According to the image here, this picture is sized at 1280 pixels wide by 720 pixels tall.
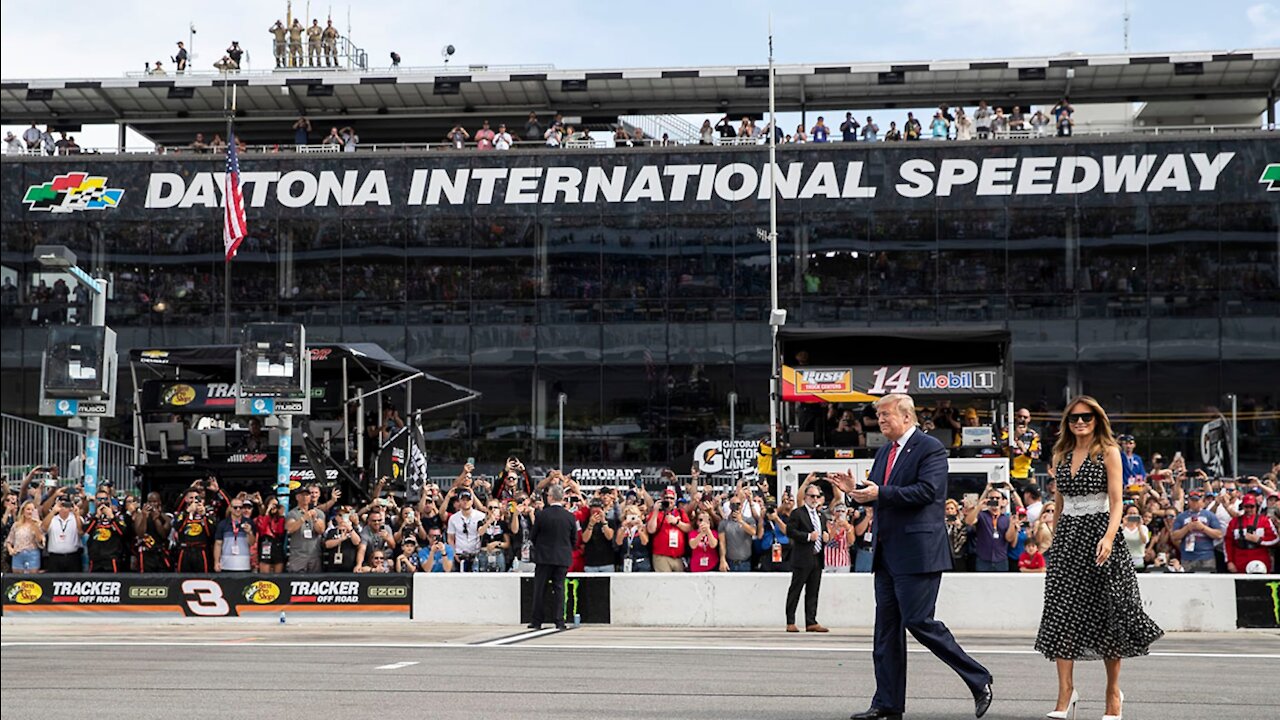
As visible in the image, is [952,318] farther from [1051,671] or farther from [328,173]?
[1051,671]

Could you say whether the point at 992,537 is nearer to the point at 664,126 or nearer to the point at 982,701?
the point at 982,701

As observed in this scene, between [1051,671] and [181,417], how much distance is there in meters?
17.0

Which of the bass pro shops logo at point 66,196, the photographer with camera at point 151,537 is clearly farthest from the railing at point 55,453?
the bass pro shops logo at point 66,196

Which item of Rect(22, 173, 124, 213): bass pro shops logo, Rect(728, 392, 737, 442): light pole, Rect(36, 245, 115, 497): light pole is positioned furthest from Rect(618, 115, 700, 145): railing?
Rect(36, 245, 115, 497): light pole

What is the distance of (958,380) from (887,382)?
1035 mm

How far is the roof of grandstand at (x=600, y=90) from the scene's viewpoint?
132 ft

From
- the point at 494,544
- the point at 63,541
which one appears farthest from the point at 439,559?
the point at 63,541

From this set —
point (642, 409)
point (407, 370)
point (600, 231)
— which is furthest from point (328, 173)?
point (407, 370)

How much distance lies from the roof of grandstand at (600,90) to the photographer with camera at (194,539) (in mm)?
21894

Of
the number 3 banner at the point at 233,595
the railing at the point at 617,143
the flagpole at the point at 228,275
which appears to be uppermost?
the railing at the point at 617,143

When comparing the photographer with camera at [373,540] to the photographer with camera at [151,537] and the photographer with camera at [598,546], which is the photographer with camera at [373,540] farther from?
the photographer with camera at [151,537]

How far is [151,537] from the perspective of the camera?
69.5 ft

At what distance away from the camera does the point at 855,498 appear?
8.38 metres

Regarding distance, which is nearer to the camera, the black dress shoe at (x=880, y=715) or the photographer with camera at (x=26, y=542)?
the black dress shoe at (x=880, y=715)
